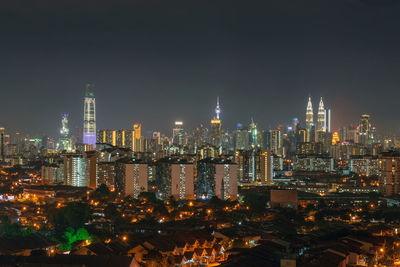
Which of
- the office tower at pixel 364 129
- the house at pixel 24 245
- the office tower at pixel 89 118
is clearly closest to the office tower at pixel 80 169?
the house at pixel 24 245

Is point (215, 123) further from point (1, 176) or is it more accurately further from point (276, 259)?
point (276, 259)

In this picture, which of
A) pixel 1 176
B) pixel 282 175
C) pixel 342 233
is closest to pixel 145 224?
pixel 342 233

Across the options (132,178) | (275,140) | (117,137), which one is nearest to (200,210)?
(132,178)

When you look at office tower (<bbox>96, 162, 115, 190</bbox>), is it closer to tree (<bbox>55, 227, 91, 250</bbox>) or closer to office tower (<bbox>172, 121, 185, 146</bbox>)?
tree (<bbox>55, 227, 91, 250</bbox>)

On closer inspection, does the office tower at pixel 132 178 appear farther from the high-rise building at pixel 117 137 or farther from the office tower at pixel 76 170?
the high-rise building at pixel 117 137

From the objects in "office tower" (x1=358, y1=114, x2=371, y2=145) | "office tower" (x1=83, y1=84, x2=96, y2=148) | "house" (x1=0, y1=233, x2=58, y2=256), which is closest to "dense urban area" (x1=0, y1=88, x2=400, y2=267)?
"house" (x1=0, y1=233, x2=58, y2=256)

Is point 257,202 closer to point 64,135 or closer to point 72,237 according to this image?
point 72,237
